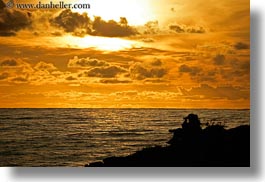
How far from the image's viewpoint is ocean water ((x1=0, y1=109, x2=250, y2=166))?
3717 mm

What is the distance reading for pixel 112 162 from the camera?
3723 millimetres

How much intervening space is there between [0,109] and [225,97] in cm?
144

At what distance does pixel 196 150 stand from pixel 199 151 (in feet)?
→ 0.07

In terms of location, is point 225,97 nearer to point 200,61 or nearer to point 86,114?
point 200,61

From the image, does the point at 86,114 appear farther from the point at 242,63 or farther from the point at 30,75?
the point at 242,63

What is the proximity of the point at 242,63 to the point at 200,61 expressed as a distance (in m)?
0.26

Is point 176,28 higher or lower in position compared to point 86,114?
higher

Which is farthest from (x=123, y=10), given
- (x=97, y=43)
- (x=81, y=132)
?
(x=81, y=132)

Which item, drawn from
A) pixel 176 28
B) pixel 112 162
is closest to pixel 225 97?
pixel 176 28

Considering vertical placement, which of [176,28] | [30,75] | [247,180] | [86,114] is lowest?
[247,180]

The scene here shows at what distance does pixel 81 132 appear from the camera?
3750 millimetres

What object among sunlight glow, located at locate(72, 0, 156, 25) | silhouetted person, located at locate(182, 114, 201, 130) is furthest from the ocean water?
sunlight glow, located at locate(72, 0, 156, 25)

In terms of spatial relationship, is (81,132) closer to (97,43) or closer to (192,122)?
(97,43)

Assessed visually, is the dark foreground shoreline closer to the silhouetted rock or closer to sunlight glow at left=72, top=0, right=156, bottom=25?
the silhouetted rock
